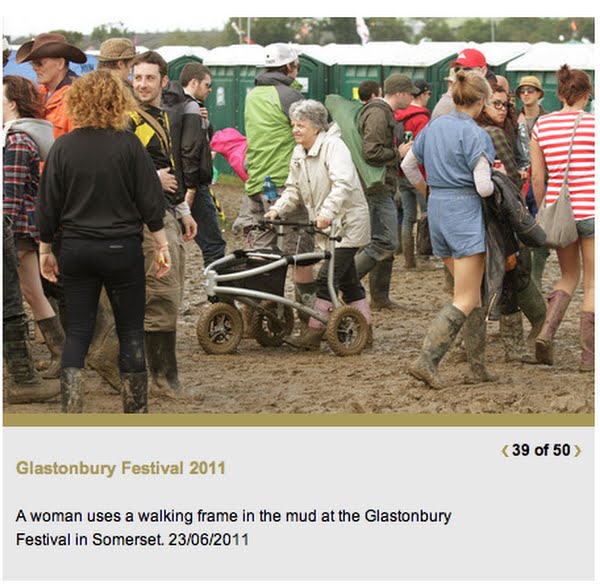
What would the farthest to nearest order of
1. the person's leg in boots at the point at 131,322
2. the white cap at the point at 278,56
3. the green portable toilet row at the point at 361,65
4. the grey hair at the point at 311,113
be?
the green portable toilet row at the point at 361,65 < the white cap at the point at 278,56 < the grey hair at the point at 311,113 < the person's leg in boots at the point at 131,322

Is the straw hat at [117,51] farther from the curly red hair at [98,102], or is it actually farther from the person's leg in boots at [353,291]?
the person's leg in boots at [353,291]

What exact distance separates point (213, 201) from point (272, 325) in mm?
1136

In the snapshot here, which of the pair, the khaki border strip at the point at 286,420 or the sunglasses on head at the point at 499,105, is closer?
the khaki border strip at the point at 286,420

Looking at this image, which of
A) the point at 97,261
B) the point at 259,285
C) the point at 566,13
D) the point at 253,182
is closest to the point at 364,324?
the point at 259,285

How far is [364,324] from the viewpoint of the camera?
28.8 feet

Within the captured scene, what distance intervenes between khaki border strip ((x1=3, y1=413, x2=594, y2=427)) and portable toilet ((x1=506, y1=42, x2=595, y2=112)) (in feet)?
44.2

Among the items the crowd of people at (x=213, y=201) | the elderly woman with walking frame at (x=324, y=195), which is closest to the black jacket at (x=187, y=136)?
the crowd of people at (x=213, y=201)

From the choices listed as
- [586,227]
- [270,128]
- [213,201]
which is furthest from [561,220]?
[213,201]

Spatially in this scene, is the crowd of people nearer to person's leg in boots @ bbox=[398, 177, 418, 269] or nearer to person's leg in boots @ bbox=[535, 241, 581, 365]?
person's leg in boots @ bbox=[535, 241, 581, 365]

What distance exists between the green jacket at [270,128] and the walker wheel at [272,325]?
110 centimetres

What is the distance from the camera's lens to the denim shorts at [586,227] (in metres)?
7.84

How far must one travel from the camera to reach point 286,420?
571cm

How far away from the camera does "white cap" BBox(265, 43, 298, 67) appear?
31.0 feet

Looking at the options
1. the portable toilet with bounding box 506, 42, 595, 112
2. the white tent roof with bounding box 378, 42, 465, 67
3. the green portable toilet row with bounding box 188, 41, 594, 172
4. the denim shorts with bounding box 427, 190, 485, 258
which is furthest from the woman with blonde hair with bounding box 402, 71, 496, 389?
the white tent roof with bounding box 378, 42, 465, 67
